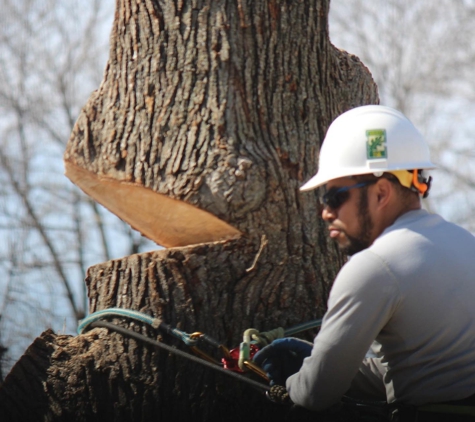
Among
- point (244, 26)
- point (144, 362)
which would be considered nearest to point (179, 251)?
point (144, 362)

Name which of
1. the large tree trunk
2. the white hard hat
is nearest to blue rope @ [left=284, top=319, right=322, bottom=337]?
the large tree trunk

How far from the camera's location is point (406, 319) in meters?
2.86

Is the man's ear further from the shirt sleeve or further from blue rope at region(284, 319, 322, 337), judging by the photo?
blue rope at region(284, 319, 322, 337)

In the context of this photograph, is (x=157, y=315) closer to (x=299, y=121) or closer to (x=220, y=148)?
(x=220, y=148)

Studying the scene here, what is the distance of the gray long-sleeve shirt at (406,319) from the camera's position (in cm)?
280

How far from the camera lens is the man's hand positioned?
331cm

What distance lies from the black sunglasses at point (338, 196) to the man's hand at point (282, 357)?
0.61m

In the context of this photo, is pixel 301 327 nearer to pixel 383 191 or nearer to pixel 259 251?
pixel 259 251

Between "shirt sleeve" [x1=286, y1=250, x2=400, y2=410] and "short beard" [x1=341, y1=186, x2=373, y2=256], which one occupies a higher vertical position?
"short beard" [x1=341, y1=186, x2=373, y2=256]

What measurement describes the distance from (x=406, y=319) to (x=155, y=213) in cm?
151

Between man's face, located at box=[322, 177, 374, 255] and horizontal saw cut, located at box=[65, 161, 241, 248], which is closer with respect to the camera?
man's face, located at box=[322, 177, 374, 255]

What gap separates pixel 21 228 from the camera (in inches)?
482

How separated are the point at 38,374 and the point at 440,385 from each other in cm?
188

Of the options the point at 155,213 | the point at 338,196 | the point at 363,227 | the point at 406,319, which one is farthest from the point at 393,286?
the point at 155,213
